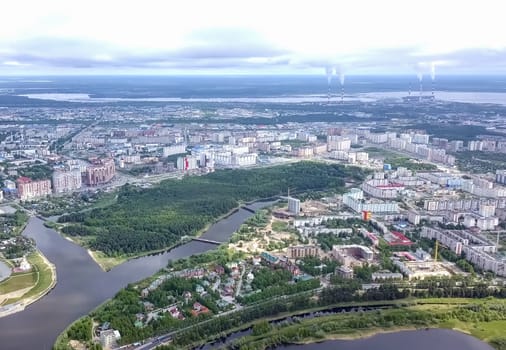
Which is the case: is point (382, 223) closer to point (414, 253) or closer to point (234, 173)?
point (414, 253)

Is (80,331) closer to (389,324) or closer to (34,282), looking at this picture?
(34,282)

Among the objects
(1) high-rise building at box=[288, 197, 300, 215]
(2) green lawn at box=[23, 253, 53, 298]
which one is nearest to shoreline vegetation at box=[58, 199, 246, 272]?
(2) green lawn at box=[23, 253, 53, 298]

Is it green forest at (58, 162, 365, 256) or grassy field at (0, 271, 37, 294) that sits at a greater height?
green forest at (58, 162, 365, 256)

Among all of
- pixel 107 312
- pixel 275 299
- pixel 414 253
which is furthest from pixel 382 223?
pixel 107 312

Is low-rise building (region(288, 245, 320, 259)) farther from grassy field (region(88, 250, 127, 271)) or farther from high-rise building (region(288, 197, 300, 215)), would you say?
grassy field (region(88, 250, 127, 271))

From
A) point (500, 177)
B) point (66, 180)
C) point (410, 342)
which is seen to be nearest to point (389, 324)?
point (410, 342)

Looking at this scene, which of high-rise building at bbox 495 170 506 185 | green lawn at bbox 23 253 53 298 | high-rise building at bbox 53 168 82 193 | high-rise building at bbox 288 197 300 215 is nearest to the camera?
green lawn at bbox 23 253 53 298

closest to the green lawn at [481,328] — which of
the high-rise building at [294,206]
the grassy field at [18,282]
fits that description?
the high-rise building at [294,206]
